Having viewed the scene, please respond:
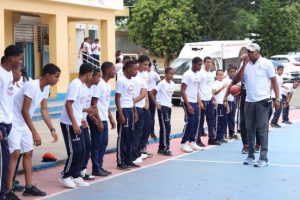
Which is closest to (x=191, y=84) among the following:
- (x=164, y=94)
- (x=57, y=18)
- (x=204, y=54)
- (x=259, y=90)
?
(x=164, y=94)

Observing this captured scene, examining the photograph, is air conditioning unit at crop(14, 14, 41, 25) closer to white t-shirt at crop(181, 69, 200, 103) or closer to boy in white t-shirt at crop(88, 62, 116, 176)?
white t-shirt at crop(181, 69, 200, 103)

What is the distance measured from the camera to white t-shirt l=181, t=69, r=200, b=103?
11617 mm

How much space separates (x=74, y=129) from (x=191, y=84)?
4.17 metres

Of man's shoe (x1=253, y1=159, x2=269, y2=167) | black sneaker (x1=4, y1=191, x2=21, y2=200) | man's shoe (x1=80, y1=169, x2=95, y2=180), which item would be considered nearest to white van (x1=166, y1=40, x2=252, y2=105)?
man's shoe (x1=253, y1=159, x2=269, y2=167)

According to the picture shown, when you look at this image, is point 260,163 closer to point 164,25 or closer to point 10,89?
point 10,89

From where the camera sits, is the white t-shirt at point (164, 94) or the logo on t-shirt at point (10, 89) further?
the white t-shirt at point (164, 94)

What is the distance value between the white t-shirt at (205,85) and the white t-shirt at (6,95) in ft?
18.7

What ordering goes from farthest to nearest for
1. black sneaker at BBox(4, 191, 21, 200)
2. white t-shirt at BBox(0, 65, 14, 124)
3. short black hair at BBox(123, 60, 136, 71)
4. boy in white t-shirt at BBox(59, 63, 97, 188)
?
short black hair at BBox(123, 60, 136, 71) < boy in white t-shirt at BBox(59, 63, 97, 188) < black sneaker at BBox(4, 191, 21, 200) < white t-shirt at BBox(0, 65, 14, 124)

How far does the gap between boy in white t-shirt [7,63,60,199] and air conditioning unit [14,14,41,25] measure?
47.6 ft

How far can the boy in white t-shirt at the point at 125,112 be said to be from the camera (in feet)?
31.9

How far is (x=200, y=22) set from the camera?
40.5 meters

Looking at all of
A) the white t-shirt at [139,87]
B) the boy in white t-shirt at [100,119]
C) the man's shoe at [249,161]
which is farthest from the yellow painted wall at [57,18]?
the man's shoe at [249,161]

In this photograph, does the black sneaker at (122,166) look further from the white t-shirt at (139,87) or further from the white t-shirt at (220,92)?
the white t-shirt at (220,92)

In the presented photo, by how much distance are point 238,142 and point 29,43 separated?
12222mm
